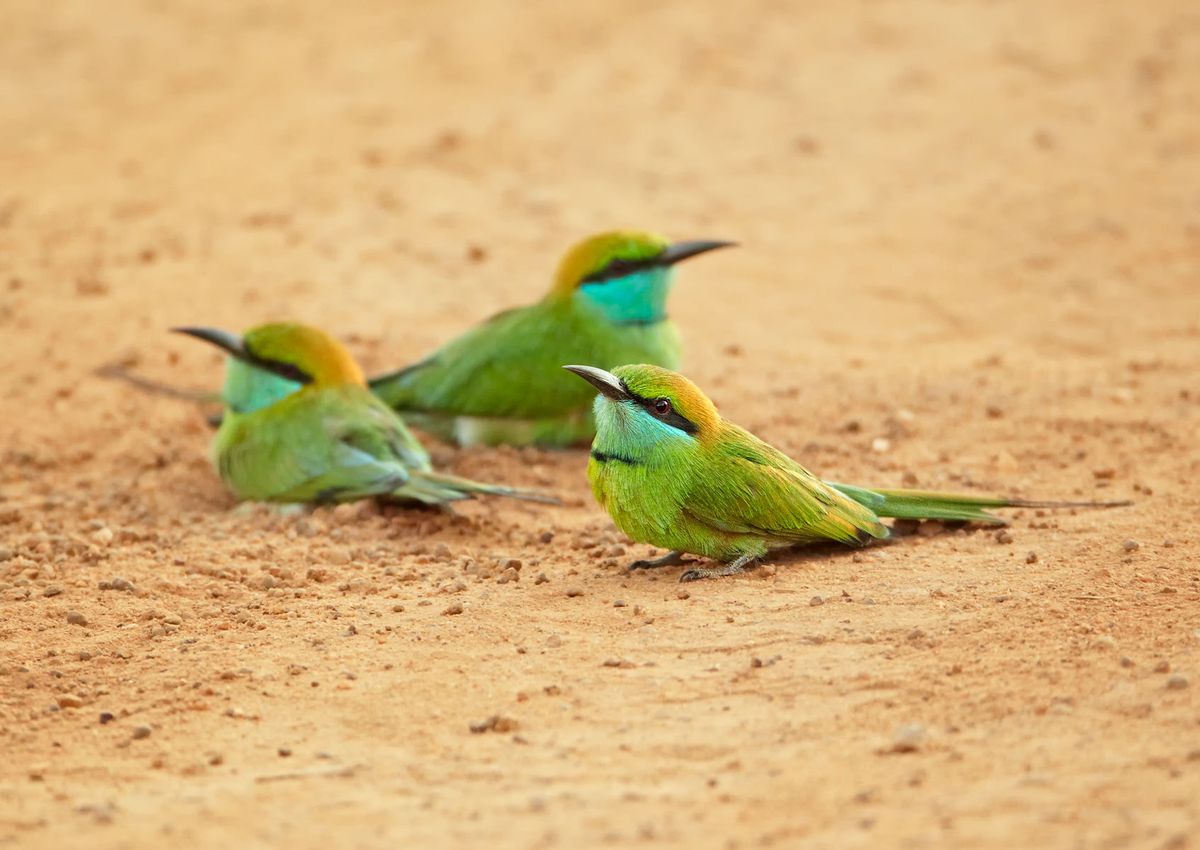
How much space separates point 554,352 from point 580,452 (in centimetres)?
39

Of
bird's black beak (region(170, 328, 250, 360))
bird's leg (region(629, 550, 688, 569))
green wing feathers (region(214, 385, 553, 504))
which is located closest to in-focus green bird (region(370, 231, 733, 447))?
green wing feathers (region(214, 385, 553, 504))

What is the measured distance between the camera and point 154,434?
6.05 m

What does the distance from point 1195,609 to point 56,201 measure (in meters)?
6.31

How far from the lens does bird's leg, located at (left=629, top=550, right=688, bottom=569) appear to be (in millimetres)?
4441

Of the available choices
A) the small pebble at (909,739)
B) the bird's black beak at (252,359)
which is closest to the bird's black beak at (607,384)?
the small pebble at (909,739)

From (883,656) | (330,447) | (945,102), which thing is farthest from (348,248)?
(883,656)

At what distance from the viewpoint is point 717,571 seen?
168 inches

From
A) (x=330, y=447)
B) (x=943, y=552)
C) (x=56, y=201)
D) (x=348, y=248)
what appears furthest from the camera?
(x=56, y=201)

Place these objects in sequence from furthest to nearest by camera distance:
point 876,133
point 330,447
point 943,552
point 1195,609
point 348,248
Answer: point 876,133 → point 348,248 → point 330,447 → point 943,552 → point 1195,609

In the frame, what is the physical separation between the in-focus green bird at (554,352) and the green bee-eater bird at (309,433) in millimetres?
359

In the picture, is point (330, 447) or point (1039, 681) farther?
point (330, 447)

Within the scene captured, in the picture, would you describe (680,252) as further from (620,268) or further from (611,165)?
(611,165)

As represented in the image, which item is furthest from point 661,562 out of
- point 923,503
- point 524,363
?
point 524,363

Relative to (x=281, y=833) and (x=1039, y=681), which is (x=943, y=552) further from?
(x=281, y=833)
